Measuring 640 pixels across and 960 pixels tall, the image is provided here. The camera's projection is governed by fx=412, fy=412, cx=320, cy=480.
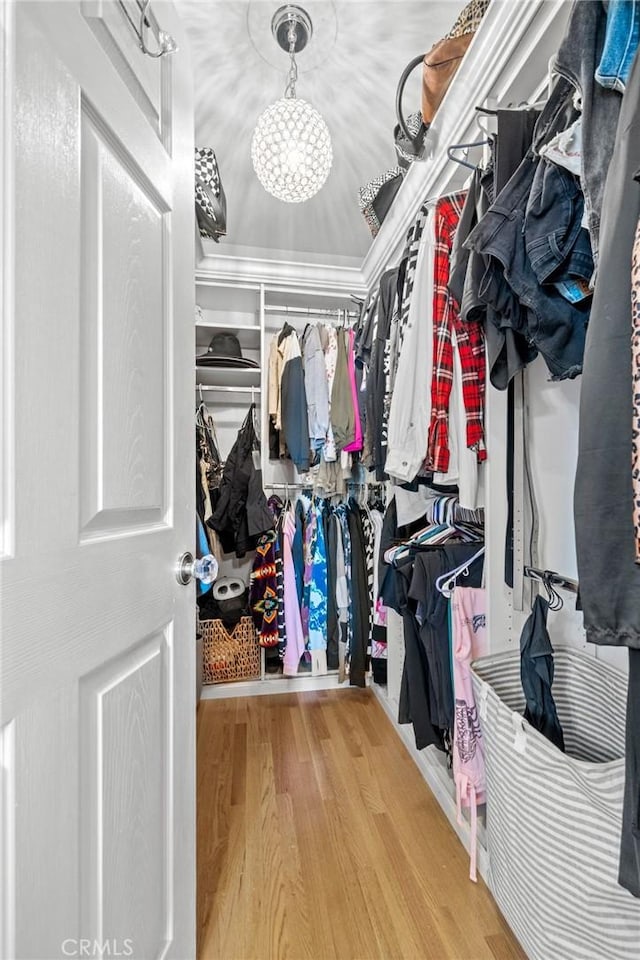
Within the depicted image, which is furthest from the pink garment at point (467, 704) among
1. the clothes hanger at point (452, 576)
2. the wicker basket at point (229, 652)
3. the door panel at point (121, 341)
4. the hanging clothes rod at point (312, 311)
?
the hanging clothes rod at point (312, 311)

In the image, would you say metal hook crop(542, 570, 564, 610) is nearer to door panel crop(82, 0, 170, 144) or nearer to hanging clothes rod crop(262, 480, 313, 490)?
door panel crop(82, 0, 170, 144)

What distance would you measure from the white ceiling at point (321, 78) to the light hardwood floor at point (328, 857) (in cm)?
261

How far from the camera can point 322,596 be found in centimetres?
223

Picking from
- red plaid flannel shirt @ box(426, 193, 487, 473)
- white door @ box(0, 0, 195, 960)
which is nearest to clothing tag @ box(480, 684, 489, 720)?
red plaid flannel shirt @ box(426, 193, 487, 473)

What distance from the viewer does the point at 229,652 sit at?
7.60 ft

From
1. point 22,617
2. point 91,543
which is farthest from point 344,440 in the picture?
point 22,617

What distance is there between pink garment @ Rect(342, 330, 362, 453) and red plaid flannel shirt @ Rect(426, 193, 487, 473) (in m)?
0.85

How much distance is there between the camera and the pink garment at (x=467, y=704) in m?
1.20

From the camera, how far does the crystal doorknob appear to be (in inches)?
33.8

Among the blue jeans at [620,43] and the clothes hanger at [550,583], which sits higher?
the blue jeans at [620,43]

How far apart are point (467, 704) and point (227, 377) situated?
2048mm

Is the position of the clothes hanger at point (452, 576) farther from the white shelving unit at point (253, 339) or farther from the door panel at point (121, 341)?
the white shelving unit at point (253, 339)

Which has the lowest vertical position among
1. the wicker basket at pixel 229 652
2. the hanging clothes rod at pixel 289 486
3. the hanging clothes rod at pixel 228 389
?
the wicker basket at pixel 229 652

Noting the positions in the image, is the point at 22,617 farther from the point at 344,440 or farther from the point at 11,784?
the point at 344,440
